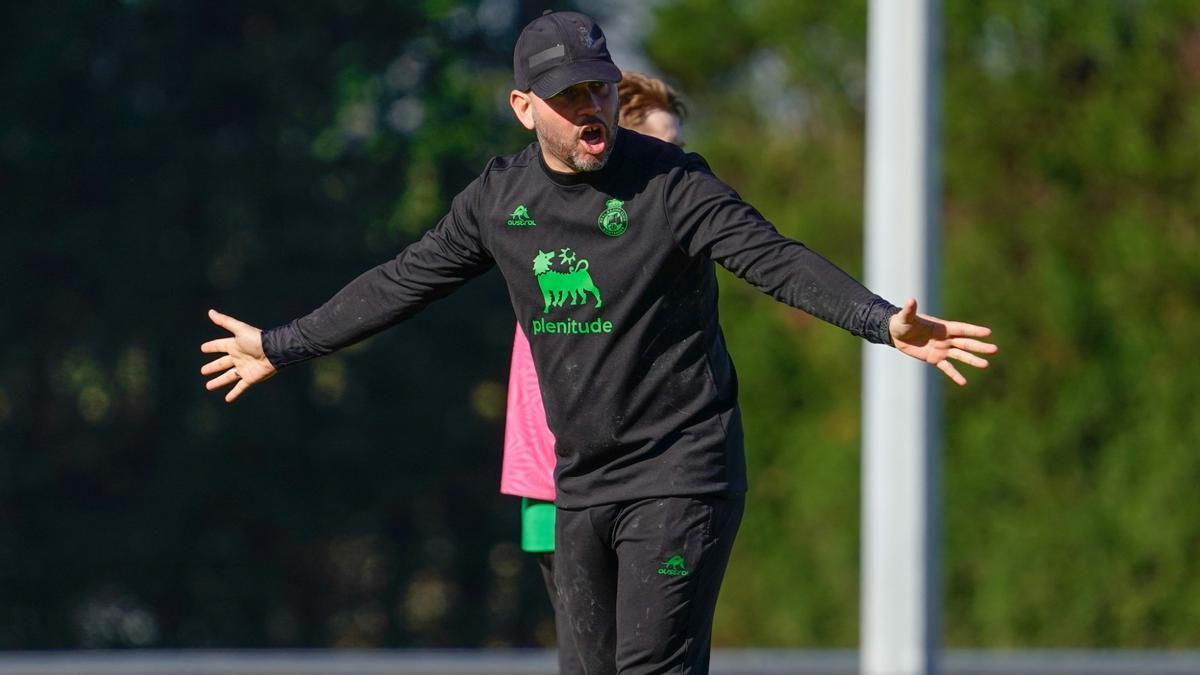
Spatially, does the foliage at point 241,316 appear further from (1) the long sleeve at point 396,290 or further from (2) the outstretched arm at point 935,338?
(2) the outstretched arm at point 935,338

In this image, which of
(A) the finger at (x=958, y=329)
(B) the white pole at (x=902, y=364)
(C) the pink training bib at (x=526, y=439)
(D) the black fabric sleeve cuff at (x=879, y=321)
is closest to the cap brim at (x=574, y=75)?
(D) the black fabric sleeve cuff at (x=879, y=321)

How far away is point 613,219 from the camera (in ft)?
10.7

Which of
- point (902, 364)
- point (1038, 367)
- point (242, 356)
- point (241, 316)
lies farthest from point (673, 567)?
point (241, 316)

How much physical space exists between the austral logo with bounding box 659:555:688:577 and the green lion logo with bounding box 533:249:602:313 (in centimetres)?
54

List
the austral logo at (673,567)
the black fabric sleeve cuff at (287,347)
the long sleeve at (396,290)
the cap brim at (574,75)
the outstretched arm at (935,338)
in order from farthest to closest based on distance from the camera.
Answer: the black fabric sleeve cuff at (287,347) < the long sleeve at (396,290) < the austral logo at (673,567) < the cap brim at (574,75) < the outstretched arm at (935,338)

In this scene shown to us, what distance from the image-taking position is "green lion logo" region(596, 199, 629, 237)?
3260 mm

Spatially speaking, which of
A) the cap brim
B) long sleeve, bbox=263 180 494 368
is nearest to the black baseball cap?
the cap brim

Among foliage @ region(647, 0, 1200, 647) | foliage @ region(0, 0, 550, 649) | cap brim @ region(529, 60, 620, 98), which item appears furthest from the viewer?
foliage @ region(0, 0, 550, 649)

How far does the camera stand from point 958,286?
35.0 ft

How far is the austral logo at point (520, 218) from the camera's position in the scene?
3.33m

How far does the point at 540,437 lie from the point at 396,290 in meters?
0.67

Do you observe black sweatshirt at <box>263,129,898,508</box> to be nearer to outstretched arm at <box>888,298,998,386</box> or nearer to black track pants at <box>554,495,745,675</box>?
black track pants at <box>554,495,745,675</box>

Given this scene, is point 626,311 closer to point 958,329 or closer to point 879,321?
point 879,321

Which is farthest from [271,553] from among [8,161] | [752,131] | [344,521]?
[752,131]
